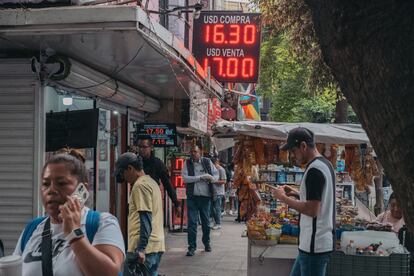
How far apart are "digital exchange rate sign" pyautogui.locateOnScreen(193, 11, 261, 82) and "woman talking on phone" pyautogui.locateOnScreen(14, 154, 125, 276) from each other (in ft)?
35.3

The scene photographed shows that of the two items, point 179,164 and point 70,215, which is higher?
point 70,215

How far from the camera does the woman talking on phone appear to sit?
2447mm

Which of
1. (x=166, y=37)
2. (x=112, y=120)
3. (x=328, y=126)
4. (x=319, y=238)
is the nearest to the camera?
(x=319, y=238)

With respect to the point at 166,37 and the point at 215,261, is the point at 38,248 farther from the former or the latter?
the point at 215,261

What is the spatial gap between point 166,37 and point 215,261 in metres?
4.76

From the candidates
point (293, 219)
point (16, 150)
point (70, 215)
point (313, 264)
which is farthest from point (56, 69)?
point (70, 215)

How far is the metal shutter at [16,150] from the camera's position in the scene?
269 inches

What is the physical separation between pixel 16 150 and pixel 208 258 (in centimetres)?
446

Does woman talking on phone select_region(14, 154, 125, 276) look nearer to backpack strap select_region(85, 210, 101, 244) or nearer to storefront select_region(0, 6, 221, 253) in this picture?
backpack strap select_region(85, 210, 101, 244)

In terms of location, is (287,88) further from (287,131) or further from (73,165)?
(73,165)

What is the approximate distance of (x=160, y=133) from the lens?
10812 mm

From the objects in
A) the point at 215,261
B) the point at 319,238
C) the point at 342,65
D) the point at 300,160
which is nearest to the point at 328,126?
the point at 300,160

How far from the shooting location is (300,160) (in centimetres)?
527

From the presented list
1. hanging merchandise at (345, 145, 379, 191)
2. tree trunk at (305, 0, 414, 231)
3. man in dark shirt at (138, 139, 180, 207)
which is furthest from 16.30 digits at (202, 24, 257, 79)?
tree trunk at (305, 0, 414, 231)
